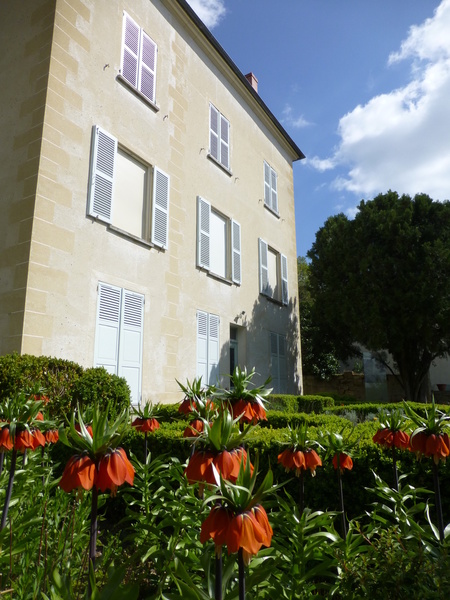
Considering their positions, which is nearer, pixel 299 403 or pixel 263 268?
pixel 299 403

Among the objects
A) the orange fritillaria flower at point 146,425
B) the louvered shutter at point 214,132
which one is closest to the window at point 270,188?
the louvered shutter at point 214,132

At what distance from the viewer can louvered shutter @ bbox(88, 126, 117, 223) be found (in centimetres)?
805

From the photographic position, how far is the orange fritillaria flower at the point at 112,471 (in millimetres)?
1725

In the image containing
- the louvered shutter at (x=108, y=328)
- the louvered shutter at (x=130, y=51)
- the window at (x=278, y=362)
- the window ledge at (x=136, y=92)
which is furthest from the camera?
the window at (x=278, y=362)

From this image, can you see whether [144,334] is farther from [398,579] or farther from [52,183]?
[398,579]

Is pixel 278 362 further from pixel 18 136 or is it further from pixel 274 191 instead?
pixel 18 136

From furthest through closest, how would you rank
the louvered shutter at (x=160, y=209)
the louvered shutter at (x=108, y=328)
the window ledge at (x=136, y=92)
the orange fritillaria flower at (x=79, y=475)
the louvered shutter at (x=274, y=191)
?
the louvered shutter at (x=274, y=191), the louvered shutter at (x=160, y=209), the window ledge at (x=136, y=92), the louvered shutter at (x=108, y=328), the orange fritillaria flower at (x=79, y=475)

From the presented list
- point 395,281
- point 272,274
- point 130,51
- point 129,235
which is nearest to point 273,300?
point 272,274

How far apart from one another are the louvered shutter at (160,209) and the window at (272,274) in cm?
494

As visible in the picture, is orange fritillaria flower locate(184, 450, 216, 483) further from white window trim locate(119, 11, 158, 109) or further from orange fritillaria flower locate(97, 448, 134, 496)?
white window trim locate(119, 11, 158, 109)

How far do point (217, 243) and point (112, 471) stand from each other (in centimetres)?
1073

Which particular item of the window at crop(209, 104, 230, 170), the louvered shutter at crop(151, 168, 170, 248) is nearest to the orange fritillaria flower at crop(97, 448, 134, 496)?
the louvered shutter at crop(151, 168, 170, 248)

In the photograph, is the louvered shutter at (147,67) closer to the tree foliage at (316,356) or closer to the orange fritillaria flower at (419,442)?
the orange fritillaria flower at (419,442)

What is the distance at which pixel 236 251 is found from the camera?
42.0 feet
